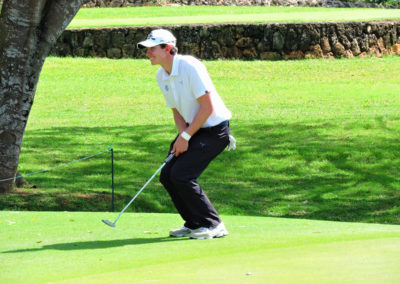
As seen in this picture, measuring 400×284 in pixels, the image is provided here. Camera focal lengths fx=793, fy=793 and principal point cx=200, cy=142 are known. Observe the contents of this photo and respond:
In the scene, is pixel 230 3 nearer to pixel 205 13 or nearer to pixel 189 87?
pixel 205 13

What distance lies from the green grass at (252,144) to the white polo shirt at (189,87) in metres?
4.36

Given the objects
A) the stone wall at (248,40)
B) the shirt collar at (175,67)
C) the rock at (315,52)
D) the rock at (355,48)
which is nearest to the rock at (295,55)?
the stone wall at (248,40)

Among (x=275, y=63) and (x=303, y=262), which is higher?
(x=303, y=262)

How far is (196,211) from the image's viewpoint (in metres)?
6.66

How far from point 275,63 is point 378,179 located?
1364cm

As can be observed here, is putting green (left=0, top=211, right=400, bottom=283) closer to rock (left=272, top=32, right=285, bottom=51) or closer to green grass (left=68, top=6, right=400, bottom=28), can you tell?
rock (left=272, top=32, right=285, bottom=51)

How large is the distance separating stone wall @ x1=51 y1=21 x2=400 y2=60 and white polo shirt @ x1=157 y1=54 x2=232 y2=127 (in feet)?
64.9

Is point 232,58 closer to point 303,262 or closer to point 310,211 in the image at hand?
point 310,211

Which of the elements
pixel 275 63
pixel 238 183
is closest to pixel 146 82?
pixel 275 63

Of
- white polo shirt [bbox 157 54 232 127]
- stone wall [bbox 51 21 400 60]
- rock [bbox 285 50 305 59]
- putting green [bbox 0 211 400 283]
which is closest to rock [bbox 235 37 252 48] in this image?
stone wall [bbox 51 21 400 60]

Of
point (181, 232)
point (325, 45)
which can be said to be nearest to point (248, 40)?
point (325, 45)

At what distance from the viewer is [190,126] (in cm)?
637

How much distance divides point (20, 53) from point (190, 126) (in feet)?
14.9

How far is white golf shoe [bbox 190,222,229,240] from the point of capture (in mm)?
6504
